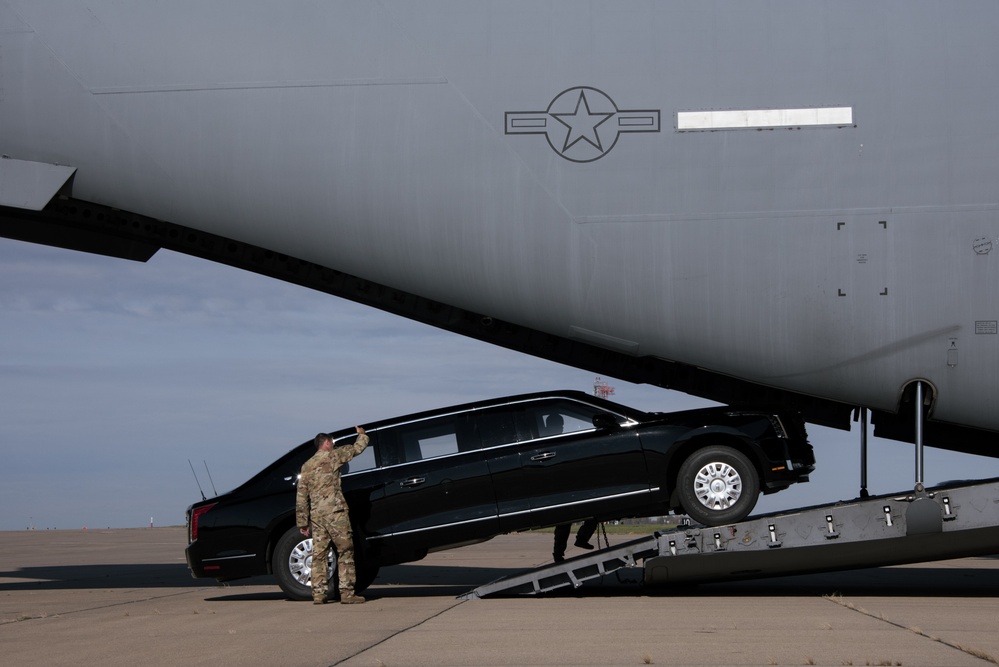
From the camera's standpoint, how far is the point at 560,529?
1127 centimetres

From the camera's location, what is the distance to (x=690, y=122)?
30.2 feet

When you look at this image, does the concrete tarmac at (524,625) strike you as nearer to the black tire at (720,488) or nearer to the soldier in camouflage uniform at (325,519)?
the soldier in camouflage uniform at (325,519)

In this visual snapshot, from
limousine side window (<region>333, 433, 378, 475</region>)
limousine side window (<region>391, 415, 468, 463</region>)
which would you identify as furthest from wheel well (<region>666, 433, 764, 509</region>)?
limousine side window (<region>333, 433, 378, 475</region>)

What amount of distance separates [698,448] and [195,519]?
514 centimetres

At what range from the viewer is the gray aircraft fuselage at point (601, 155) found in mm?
9055

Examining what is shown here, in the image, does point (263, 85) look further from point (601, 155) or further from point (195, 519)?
point (195, 519)

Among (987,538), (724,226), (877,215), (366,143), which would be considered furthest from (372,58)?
(987,538)

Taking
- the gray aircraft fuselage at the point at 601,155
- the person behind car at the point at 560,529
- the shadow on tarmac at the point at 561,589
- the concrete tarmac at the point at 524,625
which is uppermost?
the gray aircraft fuselage at the point at 601,155

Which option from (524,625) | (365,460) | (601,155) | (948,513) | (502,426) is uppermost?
(601,155)

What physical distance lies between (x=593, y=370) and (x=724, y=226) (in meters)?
2.14

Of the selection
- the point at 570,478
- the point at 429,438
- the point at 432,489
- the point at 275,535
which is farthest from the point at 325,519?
A: the point at 570,478

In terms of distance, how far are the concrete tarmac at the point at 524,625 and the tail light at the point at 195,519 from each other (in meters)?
0.68

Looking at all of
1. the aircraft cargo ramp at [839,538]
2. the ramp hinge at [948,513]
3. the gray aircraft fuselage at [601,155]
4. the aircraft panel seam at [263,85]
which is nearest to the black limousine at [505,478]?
the aircraft cargo ramp at [839,538]

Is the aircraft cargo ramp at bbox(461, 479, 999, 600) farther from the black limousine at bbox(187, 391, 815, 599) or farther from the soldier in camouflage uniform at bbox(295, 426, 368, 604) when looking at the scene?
the soldier in camouflage uniform at bbox(295, 426, 368, 604)
